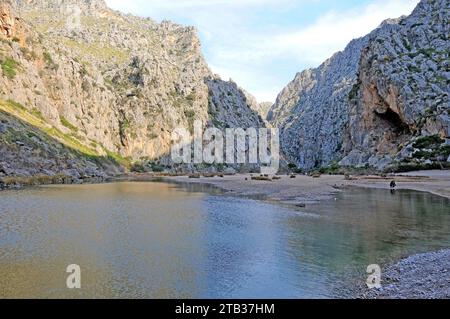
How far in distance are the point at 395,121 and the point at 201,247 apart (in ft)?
431

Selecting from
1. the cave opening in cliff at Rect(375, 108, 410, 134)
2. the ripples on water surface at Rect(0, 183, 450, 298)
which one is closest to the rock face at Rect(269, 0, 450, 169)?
the cave opening in cliff at Rect(375, 108, 410, 134)

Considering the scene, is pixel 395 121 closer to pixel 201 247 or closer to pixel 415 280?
pixel 201 247

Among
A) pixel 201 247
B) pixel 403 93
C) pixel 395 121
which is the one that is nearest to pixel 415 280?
pixel 201 247

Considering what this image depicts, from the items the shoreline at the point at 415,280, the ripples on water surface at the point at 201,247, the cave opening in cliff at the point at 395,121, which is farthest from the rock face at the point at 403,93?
the shoreline at the point at 415,280

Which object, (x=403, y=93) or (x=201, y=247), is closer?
(x=201, y=247)

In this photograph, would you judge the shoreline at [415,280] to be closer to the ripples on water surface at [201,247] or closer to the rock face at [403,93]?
the ripples on water surface at [201,247]

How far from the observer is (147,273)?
20281mm

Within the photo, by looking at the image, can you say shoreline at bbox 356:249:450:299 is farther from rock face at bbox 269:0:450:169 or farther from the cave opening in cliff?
the cave opening in cliff

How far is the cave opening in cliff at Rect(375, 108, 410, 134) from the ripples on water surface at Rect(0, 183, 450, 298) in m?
98.7

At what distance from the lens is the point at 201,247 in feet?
87.0

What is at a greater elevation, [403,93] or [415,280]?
[403,93]
